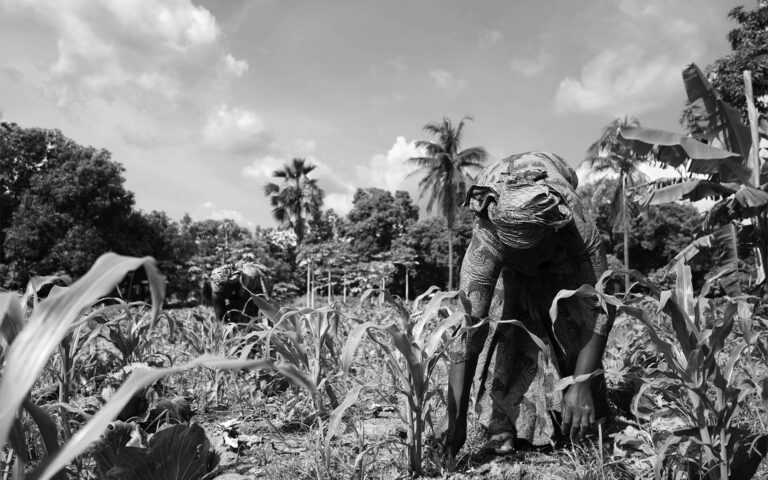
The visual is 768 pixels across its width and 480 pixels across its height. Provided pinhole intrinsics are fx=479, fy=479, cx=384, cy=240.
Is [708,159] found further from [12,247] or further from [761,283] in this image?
[12,247]

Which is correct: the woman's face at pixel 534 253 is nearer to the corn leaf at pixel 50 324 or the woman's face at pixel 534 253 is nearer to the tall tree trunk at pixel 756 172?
the corn leaf at pixel 50 324

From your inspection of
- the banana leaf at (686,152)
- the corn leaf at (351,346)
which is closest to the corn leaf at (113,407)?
the corn leaf at (351,346)

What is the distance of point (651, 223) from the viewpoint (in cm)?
2989

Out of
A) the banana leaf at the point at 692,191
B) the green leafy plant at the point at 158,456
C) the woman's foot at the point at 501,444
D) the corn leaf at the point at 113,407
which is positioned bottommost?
the woman's foot at the point at 501,444

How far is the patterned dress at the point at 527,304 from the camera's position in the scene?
1.96 meters

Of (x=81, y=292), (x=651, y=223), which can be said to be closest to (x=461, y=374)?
(x=81, y=292)

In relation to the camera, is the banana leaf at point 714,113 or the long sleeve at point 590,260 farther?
the banana leaf at point 714,113

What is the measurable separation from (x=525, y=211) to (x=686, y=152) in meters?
4.82

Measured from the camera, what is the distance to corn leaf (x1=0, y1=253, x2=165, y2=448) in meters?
0.70

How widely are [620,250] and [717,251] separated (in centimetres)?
2665

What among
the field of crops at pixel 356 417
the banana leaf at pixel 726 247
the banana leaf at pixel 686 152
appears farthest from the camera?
the banana leaf at pixel 726 247

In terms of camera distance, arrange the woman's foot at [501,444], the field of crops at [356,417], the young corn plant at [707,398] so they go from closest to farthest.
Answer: the field of crops at [356,417] → the young corn plant at [707,398] → the woman's foot at [501,444]

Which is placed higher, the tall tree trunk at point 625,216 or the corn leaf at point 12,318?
the tall tree trunk at point 625,216

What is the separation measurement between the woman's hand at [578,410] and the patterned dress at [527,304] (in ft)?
0.46
